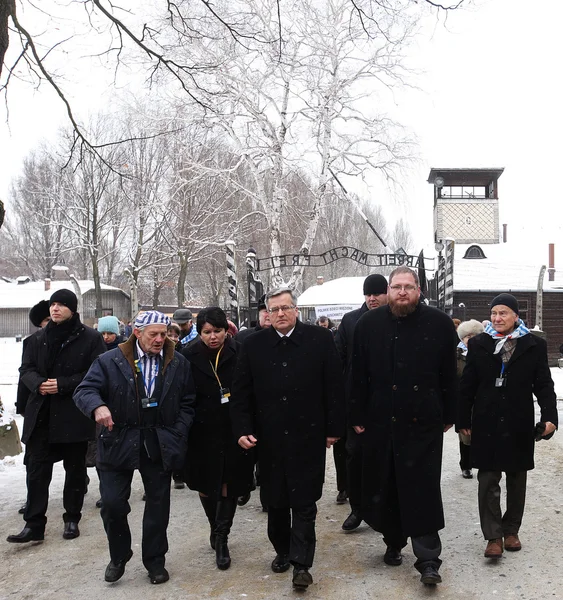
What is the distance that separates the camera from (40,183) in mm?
43031

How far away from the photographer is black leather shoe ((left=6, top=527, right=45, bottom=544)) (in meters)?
5.38

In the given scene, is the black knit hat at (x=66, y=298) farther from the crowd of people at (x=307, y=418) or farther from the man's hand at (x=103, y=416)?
the man's hand at (x=103, y=416)

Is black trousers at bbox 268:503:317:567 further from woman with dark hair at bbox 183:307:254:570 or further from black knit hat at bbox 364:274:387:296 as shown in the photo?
black knit hat at bbox 364:274:387:296

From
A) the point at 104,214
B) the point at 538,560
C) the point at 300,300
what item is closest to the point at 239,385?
the point at 538,560

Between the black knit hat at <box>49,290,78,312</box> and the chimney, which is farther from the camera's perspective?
the chimney

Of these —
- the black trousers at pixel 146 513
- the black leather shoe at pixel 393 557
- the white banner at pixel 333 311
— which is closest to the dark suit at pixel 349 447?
the black leather shoe at pixel 393 557

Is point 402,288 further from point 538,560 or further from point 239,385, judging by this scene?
point 538,560

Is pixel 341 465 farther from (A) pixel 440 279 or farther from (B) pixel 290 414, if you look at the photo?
(A) pixel 440 279

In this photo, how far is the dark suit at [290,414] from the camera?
4547 millimetres

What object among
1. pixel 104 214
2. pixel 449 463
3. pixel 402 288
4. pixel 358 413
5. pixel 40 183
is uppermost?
pixel 40 183

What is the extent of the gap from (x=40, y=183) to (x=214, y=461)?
41665 mm

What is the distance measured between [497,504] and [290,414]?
5.50 ft

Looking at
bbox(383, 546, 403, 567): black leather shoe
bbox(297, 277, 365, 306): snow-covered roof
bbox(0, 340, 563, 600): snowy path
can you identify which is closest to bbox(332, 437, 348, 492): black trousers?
bbox(0, 340, 563, 600): snowy path

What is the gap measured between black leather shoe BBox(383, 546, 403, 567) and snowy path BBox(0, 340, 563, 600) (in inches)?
2.2
